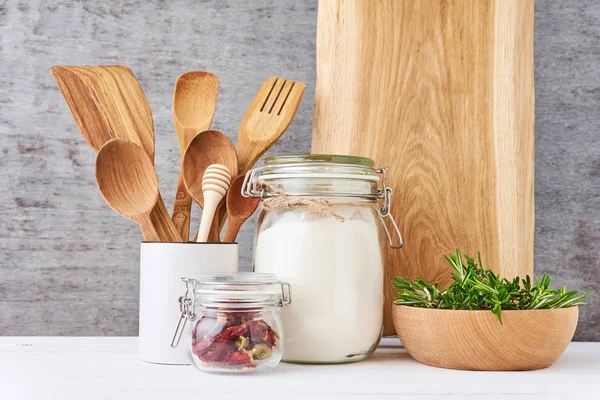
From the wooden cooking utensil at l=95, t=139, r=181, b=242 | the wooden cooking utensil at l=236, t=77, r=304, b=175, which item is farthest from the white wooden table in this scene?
the wooden cooking utensil at l=236, t=77, r=304, b=175

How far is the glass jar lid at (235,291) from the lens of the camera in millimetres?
594

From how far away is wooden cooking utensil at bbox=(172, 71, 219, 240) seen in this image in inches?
28.8

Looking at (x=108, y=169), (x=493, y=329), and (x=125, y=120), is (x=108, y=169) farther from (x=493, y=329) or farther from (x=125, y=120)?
(x=493, y=329)

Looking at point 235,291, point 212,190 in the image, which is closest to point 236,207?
point 212,190

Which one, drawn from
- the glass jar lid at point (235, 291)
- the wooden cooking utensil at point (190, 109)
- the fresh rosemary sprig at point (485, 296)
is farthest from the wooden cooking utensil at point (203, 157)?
the fresh rosemary sprig at point (485, 296)

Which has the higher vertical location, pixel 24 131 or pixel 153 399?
pixel 24 131

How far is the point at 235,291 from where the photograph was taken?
60 centimetres

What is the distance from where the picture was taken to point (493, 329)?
0.60 meters

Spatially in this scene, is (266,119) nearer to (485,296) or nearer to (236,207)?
(236,207)

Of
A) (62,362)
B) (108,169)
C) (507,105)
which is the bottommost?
(62,362)

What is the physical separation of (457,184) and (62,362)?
512mm

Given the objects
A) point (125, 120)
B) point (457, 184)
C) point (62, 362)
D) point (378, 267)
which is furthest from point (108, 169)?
point (457, 184)

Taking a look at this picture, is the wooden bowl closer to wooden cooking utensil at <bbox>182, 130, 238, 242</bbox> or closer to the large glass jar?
the large glass jar

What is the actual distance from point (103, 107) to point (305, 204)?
10.8 inches
